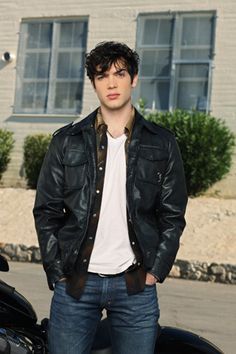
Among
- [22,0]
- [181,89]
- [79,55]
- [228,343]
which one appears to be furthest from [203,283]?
[22,0]

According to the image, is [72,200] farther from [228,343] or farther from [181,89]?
[181,89]

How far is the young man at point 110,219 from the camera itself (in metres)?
2.69

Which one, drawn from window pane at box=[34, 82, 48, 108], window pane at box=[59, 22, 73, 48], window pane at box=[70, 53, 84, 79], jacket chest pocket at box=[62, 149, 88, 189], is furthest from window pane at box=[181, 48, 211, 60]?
jacket chest pocket at box=[62, 149, 88, 189]

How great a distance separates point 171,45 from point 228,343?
10687 millimetres

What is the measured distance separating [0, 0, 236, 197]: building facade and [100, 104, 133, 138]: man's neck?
1154 cm

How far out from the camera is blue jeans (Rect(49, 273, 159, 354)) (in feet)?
8.87

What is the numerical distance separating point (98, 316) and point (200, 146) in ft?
35.6

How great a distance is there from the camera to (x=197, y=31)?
605 inches

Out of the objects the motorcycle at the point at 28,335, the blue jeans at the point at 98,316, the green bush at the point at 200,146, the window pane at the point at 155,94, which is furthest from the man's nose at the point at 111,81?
the window pane at the point at 155,94

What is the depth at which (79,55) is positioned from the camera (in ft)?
53.9

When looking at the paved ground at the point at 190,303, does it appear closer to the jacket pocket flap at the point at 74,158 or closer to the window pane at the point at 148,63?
the jacket pocket flap at the point at 74,158

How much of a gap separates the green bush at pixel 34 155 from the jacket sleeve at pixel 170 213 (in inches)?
486

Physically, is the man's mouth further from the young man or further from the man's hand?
the man's hand

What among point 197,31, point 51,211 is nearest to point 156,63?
point 197,31
